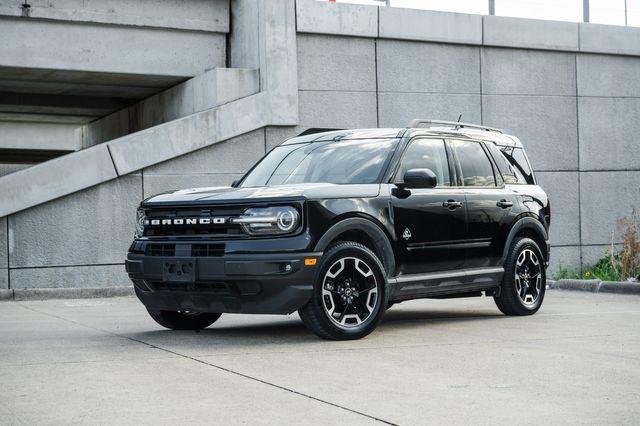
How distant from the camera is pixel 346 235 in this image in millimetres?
8523

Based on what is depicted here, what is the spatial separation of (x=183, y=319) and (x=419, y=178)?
2481 mm

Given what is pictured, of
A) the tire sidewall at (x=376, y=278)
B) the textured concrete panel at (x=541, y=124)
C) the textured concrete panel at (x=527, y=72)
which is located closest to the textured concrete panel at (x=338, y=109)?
the textured concrete panel at (x=541, y=124)

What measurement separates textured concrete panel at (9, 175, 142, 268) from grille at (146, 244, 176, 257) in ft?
22.9

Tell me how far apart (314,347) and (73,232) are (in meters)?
8.42

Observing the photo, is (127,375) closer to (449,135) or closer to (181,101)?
(449,135)

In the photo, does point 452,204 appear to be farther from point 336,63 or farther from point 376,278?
point 336,63

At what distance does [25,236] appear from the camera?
15117mm

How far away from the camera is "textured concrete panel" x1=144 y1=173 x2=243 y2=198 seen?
16186 millimetres

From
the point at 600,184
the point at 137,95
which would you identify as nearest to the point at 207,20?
the point at 137,95

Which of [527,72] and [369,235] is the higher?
[527,72]

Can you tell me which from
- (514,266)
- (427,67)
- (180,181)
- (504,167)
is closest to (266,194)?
(514,266)

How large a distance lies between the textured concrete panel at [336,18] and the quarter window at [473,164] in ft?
25.7

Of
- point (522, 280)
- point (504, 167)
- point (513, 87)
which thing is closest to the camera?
point (522, 280)

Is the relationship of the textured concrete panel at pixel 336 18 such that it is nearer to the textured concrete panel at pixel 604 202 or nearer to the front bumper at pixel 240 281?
the textured concrete panel at pixel 604 202
